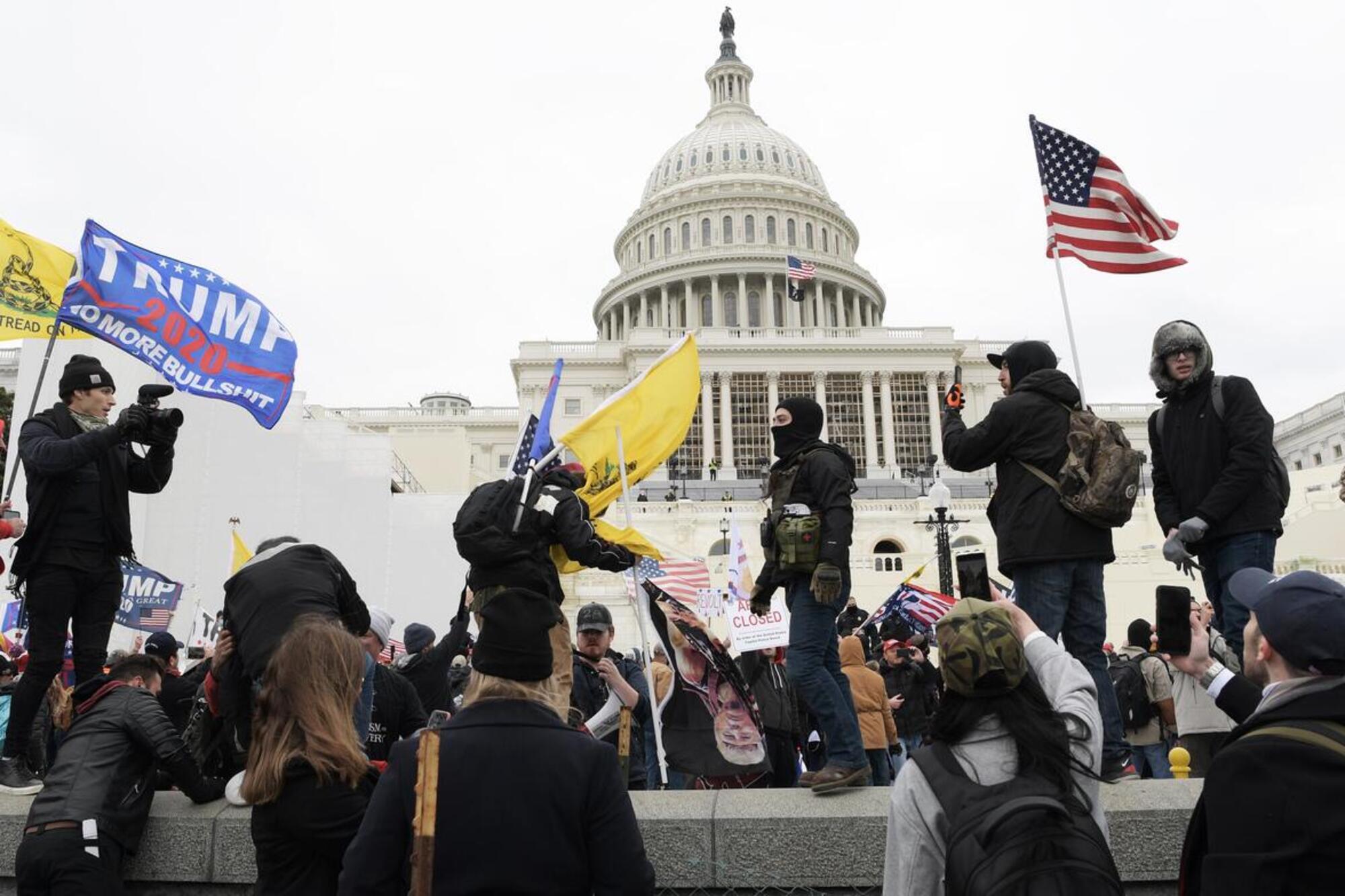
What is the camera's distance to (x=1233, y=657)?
180 inches

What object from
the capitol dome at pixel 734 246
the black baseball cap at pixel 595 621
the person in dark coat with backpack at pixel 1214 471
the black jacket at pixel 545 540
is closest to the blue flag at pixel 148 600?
the black baseball cap at pixel 595 621

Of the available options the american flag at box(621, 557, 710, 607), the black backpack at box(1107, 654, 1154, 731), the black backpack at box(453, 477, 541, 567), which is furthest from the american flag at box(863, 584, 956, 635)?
Answer: the black backpack at box(453, 477, 541, 567)

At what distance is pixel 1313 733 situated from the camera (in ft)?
8.35

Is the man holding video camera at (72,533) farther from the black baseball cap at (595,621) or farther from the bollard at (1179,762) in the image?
the bollard at (1179,762)

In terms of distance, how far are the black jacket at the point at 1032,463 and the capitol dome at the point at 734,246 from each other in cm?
6459

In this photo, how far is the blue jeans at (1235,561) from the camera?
515 centimetres

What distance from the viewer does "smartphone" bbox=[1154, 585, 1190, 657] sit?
3615mm

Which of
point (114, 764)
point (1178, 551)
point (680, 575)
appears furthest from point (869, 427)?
point (114, 764)

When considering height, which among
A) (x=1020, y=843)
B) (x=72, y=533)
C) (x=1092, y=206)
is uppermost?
(x=1092, y=206)

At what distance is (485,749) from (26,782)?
360cm

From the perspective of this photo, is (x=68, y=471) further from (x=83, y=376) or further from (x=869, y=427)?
(x=869, y=427)

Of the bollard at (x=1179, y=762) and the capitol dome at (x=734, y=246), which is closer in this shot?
the bollard at (x=1179, y=762)

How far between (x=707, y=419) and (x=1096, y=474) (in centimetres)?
5822

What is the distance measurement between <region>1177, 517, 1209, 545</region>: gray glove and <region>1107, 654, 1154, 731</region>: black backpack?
350cm
